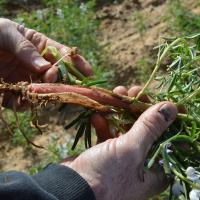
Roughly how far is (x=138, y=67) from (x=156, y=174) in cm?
232

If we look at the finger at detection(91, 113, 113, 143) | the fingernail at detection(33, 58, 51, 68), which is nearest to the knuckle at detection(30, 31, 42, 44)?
the fingernail at detection(33, 58, 51, 68)

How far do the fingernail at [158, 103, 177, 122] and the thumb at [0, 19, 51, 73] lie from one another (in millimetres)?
567

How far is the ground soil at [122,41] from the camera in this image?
3.87 meters

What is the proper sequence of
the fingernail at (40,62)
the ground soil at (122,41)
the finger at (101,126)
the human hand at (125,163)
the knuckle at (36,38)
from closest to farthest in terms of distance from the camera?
the human hand at (125,163) < the finger at (101,126) < the fingernail at (40,62) < the knuckle at (36,38) < the ground soil at (122,41)

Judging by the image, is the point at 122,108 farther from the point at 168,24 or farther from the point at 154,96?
the point at 168,24

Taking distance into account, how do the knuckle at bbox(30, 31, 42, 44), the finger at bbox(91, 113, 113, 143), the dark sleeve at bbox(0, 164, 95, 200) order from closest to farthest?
the dark sleeve at bbox(0, 164, 95, 200) < the finger at bbox(91, 113, 113, 143) < the knuckle at bbox(30, 31, 42, 44)

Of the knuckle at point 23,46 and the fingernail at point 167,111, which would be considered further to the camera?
the knuckle at point 23,46

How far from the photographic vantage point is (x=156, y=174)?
189 centimetres

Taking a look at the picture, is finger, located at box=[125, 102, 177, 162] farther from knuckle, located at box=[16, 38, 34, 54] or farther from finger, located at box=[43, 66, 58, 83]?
knuckle, located at box=[16, 38, 34, 54]

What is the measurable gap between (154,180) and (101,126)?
0.33m

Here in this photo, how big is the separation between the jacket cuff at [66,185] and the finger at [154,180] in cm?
22

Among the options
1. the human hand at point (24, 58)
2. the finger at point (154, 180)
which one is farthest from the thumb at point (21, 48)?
the finger at point (154, 180)

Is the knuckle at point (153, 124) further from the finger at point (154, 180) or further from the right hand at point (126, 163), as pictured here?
the finger at point (154, 180)

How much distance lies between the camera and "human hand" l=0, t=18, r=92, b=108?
7.35 feet
